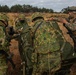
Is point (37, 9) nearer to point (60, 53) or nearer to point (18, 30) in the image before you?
point (18, 30)

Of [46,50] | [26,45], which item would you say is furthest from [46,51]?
[26,45]

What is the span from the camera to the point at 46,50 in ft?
27.6

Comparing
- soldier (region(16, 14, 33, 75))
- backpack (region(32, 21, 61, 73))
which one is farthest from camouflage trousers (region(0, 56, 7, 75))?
soldier (region(16, 14, 33, 75))

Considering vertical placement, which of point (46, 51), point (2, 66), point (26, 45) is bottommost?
point (2, 66)

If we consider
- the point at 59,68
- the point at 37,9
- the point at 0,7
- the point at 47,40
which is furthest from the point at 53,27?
the point at 37,9

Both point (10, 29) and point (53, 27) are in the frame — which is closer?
point (53, 27)

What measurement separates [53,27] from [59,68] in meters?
0.98

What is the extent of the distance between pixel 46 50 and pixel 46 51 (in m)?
0.02

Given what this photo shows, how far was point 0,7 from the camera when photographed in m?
23.6

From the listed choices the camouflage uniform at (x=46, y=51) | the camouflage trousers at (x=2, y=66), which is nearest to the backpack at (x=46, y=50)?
the camouflage uniform at (x=46, y=51)

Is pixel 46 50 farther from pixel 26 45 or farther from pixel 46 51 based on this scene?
pixel 26 45

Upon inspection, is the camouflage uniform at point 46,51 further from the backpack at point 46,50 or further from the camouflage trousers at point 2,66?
the camouflage trousers at point 2,66

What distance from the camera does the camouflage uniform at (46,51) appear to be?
838 cm

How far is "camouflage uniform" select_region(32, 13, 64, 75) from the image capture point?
8.38 m
